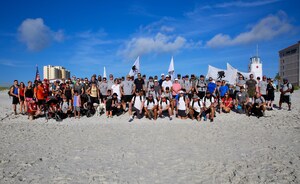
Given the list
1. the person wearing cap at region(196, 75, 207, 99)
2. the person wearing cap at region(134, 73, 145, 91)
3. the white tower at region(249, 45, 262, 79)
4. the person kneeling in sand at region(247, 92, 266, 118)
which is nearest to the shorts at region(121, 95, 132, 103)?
the person wearing cap at region(134, 73, 145, 91)

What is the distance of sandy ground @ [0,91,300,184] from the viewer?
515cm

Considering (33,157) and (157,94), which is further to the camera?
(157,94)

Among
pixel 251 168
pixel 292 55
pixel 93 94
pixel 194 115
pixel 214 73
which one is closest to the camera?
pixel 251 168

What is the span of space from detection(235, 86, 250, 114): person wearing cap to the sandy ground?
1905 millimetres

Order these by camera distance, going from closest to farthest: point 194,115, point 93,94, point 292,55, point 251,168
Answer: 1. point 251,168
2. point 194,115
3. point 93,94
4. point 292,55

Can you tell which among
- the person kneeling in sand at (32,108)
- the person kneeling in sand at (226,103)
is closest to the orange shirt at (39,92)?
the person kneeling in sand at (32,108)

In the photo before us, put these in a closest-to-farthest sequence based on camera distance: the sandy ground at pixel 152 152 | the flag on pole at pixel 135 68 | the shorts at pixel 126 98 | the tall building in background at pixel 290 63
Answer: the sandy ground at pixel 152 152 → the shorts at pixel 126 98 → the flag on pole at pixel 135 68 → the tall building in background at pixel 290 63

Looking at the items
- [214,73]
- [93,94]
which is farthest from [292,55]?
[93,94]

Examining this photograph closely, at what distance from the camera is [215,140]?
27.4 feet

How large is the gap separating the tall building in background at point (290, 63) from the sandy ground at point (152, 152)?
87.2m

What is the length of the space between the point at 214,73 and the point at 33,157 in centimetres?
1329

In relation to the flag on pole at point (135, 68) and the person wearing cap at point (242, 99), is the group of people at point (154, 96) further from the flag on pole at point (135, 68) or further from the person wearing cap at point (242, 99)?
the flag on pole at point (135, 68)

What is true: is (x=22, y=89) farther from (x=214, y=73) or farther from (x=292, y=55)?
(x=292, y=55)

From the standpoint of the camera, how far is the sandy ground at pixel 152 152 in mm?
5148
